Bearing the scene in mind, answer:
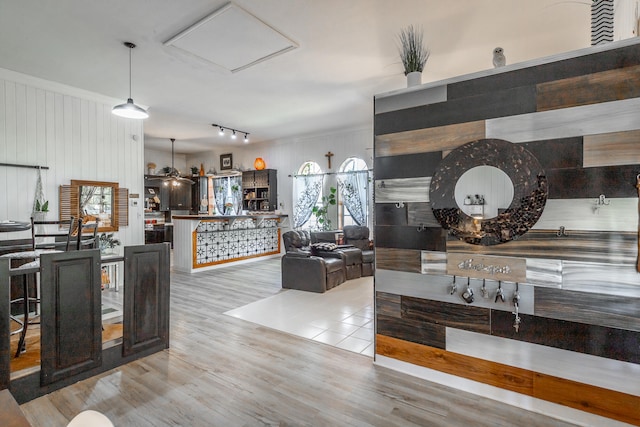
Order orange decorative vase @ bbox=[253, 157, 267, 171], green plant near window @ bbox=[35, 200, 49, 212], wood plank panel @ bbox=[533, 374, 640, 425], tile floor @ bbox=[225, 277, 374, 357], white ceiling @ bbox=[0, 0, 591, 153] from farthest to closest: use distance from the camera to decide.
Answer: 1. orange decorative vase @ bbox=[253, 157, 267, 171]
2. green plant near window @ bbox=[35, 200, 49, 212]
3. tile floor @ bbox=[225, 277, 374, 357]
4. white ceiling @ bbox=[0, 0, 591, 153]
5. wood plank panel @ bbox=[533, 374, 640, 425]

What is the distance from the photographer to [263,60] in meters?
3.89

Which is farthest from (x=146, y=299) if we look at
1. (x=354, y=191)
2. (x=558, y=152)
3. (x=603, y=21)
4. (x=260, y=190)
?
(x=260, y=190)

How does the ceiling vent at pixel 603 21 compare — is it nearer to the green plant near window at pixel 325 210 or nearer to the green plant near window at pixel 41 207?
the green plant near window at pixel 325 210

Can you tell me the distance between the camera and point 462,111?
7.85 ft

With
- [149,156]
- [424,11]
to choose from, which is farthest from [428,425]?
[149,156]

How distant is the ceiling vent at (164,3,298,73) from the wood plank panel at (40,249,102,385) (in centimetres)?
239

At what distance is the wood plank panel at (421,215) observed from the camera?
2.52 metres

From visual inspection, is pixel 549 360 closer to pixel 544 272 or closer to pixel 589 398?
pixel 589 398

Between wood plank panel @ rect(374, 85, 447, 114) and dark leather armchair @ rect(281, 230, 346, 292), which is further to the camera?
dark leather armchair @ rect(281, 230, 346, 292)

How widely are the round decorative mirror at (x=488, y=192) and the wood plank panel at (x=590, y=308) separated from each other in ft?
1.50

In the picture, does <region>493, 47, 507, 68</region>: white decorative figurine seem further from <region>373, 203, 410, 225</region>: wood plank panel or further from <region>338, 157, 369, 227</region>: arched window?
<region>338, 157, 369, 227</region>: arched window

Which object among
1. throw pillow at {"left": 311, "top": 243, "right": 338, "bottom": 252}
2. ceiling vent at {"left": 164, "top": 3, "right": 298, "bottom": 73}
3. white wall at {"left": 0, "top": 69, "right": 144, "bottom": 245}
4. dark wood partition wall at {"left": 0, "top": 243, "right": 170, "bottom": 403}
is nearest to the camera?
dark wood partition wall at {"left": 0, "top": 243, "right": 170, "bottom": 403}

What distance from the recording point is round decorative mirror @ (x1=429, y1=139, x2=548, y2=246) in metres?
2.14

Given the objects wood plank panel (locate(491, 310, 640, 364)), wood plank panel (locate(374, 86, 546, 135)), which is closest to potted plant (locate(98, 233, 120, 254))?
wood plank panel (locate(374, 86, 546, 135))
